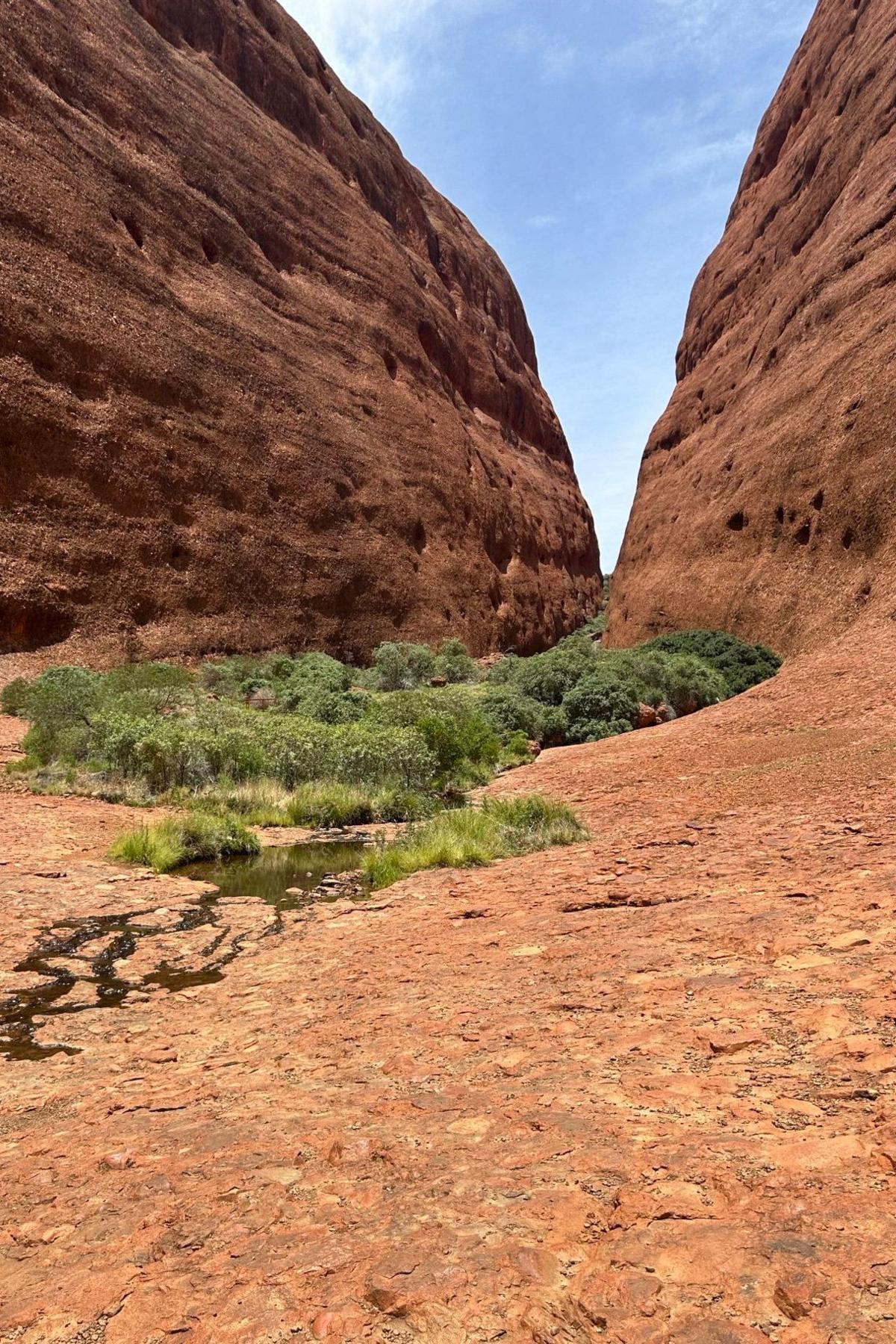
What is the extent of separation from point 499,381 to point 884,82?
26519 mm

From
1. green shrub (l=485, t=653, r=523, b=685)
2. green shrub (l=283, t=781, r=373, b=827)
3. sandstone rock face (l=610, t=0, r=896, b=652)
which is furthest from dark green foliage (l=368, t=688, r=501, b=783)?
sandstone rock face (l=610, t=0, r=896, b=652)

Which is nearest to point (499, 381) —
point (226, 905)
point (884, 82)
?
point (884, 82)

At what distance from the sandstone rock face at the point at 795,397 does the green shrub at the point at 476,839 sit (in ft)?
40.1

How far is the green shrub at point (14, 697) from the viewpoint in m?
16.9

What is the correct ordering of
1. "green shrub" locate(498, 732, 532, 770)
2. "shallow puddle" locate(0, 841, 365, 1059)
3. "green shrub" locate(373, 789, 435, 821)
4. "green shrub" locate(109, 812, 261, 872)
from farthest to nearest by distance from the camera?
"green shrub" locate(498, 732, 532, 770) → "green shrub" locate(373, 789, 435, 821) → "green shrub" locate(109, 812, 261, 872) → "shallow puddle" locate(0, 841, 365, 1059)

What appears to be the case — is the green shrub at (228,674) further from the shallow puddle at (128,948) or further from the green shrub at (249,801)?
the shallow puddle at (128,948)

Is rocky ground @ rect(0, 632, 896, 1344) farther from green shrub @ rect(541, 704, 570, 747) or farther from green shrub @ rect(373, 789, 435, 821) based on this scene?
green shrub @ rect(541, 704, 570, 747)

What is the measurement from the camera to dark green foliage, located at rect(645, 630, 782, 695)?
20078 millimetres

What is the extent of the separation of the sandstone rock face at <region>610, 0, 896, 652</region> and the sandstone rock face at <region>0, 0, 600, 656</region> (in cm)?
1039

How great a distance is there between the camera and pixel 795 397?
2484cm

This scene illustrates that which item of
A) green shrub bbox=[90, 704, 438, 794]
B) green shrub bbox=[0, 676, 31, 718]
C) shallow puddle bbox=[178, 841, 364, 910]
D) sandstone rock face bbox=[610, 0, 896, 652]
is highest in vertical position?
sandstone rock face bbox=[610, 0, 896, 652]

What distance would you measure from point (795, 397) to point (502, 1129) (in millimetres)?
27043

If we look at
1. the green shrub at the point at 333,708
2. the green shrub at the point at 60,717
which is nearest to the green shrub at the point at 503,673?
the green shrub at the point at 333,708

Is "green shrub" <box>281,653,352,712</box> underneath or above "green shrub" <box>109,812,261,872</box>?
above
